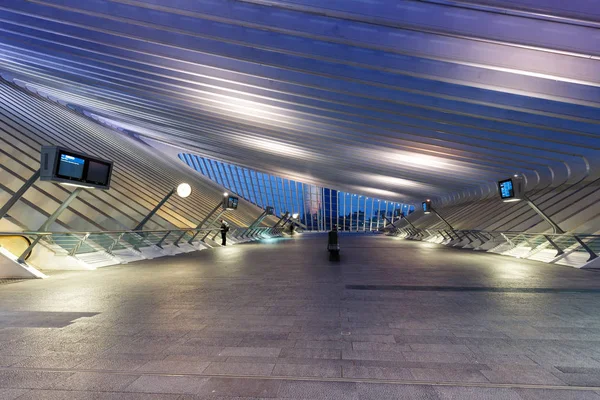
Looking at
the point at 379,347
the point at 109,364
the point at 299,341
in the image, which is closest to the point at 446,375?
the point at 379,347

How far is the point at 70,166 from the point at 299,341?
6.83 meters

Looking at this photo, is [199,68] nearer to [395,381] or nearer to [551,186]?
[395,381]

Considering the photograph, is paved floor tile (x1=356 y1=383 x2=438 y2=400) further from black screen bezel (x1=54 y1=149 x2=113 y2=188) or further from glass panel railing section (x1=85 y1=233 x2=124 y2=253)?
glass panel railing section (x1=85 y1=233 x2=124 y2=253)

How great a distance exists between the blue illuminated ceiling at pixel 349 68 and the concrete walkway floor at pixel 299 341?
4914 mm

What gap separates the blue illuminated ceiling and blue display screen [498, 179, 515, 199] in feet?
6.64

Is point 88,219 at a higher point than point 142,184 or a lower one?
lower

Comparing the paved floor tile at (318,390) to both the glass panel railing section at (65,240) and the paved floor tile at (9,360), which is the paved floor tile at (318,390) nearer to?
the paved floor tile at (9,360)

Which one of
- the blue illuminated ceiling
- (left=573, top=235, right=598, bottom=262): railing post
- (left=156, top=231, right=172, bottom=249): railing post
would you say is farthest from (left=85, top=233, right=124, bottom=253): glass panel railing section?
(left=573, top=235, right=598, bottom=262): railing post

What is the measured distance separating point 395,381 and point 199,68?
1148cm

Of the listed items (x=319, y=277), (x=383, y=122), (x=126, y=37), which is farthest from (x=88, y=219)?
(x=383, y=122)

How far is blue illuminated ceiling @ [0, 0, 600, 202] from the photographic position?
7.14 metres

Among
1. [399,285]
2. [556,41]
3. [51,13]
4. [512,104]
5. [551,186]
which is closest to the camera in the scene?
[556,41]

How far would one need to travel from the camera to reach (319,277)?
868 cm

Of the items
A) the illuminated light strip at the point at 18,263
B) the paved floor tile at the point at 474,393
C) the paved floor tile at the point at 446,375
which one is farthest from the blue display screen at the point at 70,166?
the paved floor tile at the point at 474,393
